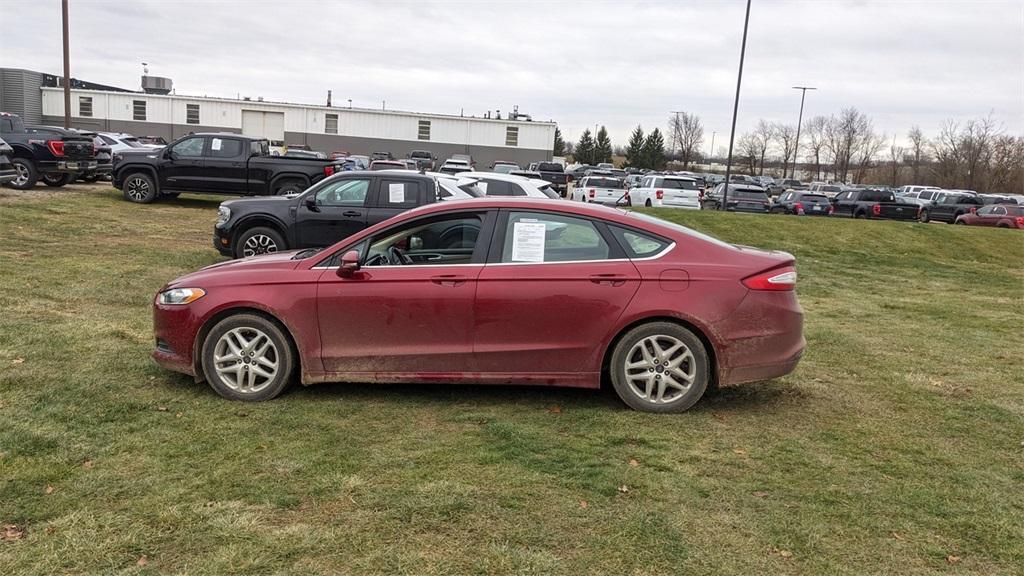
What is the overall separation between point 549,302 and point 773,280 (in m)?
1.52

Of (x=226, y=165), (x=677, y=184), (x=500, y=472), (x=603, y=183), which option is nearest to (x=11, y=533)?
(x=500, y=472)

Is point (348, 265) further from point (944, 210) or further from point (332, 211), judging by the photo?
point (944, 210)

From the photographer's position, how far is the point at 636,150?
87375 millimetres

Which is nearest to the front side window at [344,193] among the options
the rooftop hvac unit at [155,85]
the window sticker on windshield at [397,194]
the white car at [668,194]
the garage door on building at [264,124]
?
the window sticker on windshield at [397,194]

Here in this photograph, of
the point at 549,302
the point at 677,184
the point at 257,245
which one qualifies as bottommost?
the point at 257,245

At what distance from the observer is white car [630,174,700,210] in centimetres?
2500

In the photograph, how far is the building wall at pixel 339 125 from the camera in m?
52.7

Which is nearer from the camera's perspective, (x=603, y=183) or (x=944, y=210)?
(x=603, y=183)

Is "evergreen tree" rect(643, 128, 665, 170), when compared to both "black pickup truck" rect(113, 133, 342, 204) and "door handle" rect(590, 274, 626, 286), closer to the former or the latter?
"black pickup truck" rect(113, 133, 342, 204)

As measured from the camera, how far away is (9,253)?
36.2ft

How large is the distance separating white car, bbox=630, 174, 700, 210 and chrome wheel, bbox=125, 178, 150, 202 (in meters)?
14.2

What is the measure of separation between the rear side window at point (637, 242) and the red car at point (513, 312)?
10 mm

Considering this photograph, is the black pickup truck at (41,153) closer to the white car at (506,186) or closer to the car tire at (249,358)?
the white car at (506,186)

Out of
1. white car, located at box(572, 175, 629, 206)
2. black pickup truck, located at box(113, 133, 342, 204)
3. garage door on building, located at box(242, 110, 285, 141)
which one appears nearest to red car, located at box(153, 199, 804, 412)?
black pickup truck, located at box(113, 133, 342, 204)
